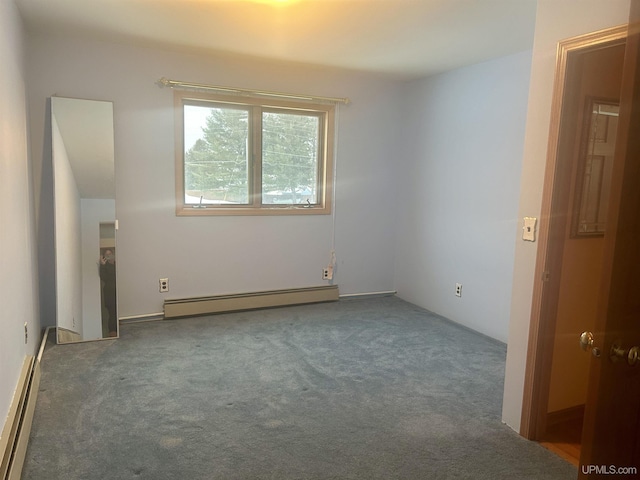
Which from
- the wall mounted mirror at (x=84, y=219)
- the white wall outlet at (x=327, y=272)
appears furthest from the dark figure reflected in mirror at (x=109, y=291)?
the white wall outlet at (x=327, y=272)

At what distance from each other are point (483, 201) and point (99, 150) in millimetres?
3179

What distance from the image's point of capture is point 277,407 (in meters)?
2.59

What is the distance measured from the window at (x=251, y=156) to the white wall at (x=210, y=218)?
12 centimetres

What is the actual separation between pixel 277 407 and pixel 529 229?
165 centimetres

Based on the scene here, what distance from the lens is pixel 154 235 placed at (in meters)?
4.00

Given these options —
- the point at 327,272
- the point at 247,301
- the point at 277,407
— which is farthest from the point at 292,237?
the point at 277,407

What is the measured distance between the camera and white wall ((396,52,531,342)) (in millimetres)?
3676

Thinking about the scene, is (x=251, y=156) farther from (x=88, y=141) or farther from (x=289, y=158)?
(x=88, y=141)

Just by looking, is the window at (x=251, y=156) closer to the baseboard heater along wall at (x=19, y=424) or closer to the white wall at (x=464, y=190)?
the white wall at (x=464, y=190)

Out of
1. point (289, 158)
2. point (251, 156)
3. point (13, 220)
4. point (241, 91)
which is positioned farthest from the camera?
point (289, 158)

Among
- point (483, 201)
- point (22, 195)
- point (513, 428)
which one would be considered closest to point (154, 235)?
point (22, 195)

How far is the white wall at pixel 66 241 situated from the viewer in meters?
3.48

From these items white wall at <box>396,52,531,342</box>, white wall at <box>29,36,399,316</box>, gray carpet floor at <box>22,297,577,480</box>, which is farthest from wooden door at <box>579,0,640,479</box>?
white wall at <box>29,36,399,316</box>

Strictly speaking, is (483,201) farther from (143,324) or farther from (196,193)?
(143,324)
